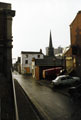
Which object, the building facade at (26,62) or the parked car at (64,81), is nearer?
the parked car at (64,81)

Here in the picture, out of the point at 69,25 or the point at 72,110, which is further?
the point at 69,25

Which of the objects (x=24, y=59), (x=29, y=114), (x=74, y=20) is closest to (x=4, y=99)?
(x=29, y=114)

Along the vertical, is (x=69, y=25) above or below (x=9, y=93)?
above

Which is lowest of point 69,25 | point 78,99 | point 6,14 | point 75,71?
point 78,99

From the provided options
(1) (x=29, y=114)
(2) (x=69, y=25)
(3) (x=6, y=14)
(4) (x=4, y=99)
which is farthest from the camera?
(2) (x=69, y=25)

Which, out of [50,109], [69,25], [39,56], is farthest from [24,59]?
[50,109]

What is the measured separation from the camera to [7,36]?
12219 millimetres

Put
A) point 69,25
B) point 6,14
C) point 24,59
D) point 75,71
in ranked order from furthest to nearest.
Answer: point 24,59, point 69,25, point 75,71, point 6,14

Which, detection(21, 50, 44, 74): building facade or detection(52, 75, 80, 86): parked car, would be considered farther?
detection(21, 50, 44, 74): building facade

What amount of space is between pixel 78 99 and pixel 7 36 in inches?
397

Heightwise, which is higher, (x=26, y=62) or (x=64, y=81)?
(x=26, y=62)

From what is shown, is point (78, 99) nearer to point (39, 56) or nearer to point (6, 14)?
point (6, 14)

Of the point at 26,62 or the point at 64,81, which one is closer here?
the point at 64,81

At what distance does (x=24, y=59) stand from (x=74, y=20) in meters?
30.6
